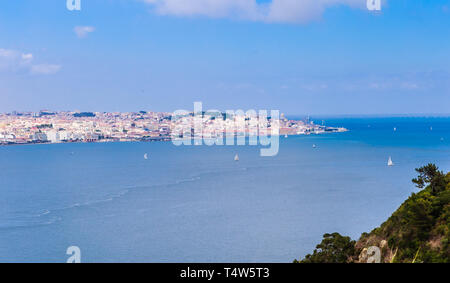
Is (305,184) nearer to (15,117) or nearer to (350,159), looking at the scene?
(350,159)

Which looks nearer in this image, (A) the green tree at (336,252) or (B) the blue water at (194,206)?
(A) the green tree at (336,252)

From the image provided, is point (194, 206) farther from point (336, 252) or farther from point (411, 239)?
point (411, 239)

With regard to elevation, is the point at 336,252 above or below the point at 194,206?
above

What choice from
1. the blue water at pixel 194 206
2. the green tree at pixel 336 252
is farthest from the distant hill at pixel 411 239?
the blue water at pixel 194 206

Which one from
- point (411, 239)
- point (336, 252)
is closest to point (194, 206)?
point (336, 252)

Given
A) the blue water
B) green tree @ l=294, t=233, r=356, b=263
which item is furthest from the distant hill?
the blue water

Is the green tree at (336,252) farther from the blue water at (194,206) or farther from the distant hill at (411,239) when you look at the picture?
the blue water at (194,206)

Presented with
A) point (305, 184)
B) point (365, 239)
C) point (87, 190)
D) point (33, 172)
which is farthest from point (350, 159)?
point (365, 239)
